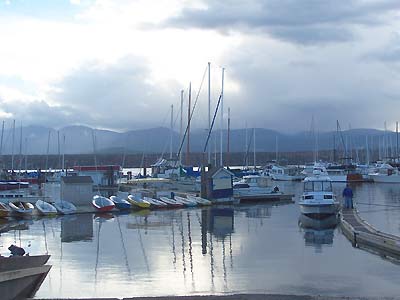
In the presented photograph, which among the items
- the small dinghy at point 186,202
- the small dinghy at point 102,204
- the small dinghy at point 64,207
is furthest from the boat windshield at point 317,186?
the small dinghy at point 64,207

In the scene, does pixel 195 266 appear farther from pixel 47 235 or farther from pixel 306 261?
pixel 47 235

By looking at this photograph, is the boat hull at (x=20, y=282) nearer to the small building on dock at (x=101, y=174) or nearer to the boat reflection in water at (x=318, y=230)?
the boat reflection in water at (x=318, y=230)

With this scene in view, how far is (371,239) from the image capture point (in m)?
23.8

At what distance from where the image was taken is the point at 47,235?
1171 inches

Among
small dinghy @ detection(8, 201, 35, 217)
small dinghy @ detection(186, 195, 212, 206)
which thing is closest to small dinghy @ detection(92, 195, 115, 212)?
small dinghy @ detection(8, 201, 35, 217)

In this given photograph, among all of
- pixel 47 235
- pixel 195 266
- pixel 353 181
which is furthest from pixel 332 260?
pixel 353 181

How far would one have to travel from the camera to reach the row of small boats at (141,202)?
136 feet

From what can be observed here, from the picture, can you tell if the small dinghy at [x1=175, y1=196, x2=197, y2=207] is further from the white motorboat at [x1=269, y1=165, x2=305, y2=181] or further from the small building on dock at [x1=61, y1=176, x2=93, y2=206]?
the white motorboat at [x1=269, y1=165, x2=305, y2=181]

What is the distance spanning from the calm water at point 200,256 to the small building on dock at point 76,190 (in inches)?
255

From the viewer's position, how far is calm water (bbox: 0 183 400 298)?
1747cm

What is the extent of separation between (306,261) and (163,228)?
12072 millimetres

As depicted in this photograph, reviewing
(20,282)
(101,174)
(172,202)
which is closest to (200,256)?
(20,282)

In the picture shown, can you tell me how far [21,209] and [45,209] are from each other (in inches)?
62.1

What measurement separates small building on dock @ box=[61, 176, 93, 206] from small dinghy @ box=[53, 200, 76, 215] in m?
3.32
